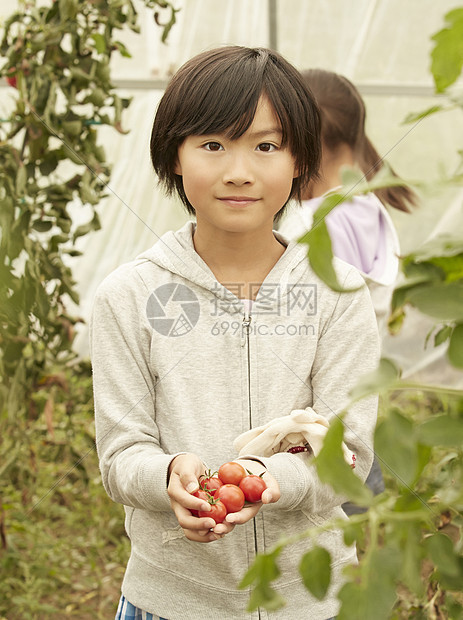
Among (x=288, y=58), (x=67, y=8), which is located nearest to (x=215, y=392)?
(x=67, y=8)

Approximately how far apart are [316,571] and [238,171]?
0.64m

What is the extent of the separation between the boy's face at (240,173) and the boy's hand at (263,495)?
30cm

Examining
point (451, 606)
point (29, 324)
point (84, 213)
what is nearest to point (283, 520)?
point (451, 606)

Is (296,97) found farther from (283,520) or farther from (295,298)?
(283,520)

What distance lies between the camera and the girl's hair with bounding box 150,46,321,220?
953mm

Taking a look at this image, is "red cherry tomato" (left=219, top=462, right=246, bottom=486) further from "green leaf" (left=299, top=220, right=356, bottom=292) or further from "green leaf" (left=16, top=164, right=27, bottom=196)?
"green leaf" (left=16, top=164, right=27, bottom=196)

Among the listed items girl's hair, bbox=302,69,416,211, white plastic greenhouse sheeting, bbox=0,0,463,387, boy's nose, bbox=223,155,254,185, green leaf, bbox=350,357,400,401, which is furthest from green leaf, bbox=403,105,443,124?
white plastic greenhouse sheeting, bbox=0,0,463,387

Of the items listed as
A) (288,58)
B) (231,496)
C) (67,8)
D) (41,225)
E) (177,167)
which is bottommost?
(41,225)

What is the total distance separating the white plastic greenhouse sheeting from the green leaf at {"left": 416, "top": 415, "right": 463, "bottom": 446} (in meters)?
2.46

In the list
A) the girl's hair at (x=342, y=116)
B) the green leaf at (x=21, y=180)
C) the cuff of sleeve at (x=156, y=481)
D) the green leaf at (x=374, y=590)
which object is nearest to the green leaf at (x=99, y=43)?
the green leaf at (x=21, y=180)

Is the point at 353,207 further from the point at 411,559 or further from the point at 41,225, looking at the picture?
the point at 411,559

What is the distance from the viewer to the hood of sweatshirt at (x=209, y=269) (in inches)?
41.1

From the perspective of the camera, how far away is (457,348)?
355 millimetres

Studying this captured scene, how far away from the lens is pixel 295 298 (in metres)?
1.05
